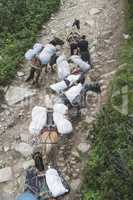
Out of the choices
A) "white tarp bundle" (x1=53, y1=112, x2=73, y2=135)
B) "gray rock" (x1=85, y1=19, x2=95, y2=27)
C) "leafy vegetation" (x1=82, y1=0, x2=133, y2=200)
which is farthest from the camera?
"gray rock" (x1=85, y1=19, x2=95, y2=27)

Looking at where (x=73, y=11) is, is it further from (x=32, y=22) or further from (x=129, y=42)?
(x=129, y=42)

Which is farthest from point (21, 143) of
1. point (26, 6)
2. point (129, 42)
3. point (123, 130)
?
point (26, 6)

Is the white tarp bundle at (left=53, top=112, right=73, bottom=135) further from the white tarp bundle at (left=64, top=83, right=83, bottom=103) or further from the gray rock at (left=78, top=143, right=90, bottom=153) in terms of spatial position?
the white tarp bundle at (left=64, top=83, right=83, bottom=103)

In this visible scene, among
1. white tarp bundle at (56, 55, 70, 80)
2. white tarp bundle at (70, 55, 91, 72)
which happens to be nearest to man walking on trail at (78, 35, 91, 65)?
white tarp bundle at (70, 55, 91, 72)

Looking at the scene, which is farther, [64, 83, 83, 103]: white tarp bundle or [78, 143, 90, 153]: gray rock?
[64, 83, 83, 103]: white tarp bundle

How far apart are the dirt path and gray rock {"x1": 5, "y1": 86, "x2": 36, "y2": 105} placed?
5.7 inches

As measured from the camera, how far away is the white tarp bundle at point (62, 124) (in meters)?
11.9

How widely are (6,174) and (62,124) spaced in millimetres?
1688

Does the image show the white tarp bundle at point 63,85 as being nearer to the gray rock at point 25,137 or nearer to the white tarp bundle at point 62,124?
the white tarp bundle at point 62,124

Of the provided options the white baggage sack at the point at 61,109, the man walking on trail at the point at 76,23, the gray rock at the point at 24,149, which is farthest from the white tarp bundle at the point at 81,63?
the gray rock at the point at 24,149

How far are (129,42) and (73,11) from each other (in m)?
3.72

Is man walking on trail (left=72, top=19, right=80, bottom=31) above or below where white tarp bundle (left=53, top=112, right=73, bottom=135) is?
above

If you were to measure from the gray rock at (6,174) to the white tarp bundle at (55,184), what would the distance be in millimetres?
1253

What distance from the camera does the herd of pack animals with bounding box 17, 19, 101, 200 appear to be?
10992mm
